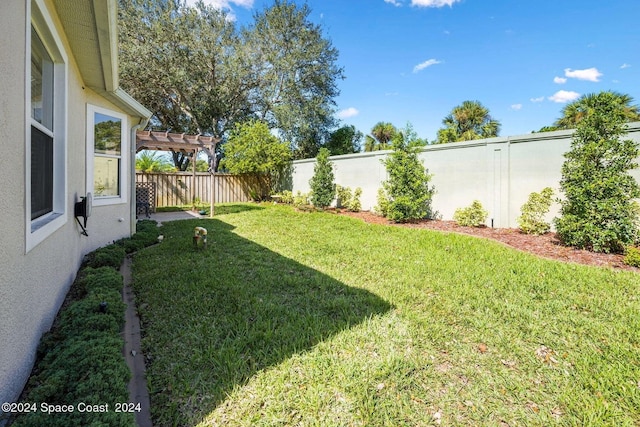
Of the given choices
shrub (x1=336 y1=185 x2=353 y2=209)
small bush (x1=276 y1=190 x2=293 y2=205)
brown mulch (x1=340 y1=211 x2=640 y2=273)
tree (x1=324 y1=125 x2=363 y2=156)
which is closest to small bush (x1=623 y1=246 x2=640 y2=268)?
brown mulch (x1=340 y1=211 x2=640 y2=273)

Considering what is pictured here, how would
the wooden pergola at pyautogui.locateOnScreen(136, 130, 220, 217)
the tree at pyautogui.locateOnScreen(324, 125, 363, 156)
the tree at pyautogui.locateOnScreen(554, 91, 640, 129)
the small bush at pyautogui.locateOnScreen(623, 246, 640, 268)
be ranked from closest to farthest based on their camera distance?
the small bush at pyautogui.locateOnScreen(623, 246, 640, 268) → the tree at pyautogui.locateOnScreen(554, 91, 640, 129) → the wooden pergola at pyautogui.locateOnScreen(136, 130, 220, 217) → the tree at pyautogui.locateOnScreen(324, 125, 363, 156)

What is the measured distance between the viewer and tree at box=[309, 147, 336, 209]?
11666 millimetres

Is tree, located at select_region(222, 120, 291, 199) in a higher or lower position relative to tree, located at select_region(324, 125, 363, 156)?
lower

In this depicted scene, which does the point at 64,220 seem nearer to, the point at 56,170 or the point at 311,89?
the point at 56,170

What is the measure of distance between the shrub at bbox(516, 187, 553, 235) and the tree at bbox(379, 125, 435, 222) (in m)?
2.35

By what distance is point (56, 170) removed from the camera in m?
3.00

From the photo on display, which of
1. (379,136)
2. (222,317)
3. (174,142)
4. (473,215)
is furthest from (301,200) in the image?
(379,136)

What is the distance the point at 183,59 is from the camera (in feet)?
52.8

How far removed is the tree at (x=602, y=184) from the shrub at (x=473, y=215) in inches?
76.7

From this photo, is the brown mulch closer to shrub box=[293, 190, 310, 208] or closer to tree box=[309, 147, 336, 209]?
tree box=[309, 147, 336, 209]

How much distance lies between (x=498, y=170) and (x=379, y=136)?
55.6ft

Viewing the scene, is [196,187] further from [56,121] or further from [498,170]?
[498,170]

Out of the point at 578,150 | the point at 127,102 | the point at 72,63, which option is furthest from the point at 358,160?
the point at 72,63

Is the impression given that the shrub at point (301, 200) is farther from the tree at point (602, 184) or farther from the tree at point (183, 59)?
the tree at point (602, 184)
